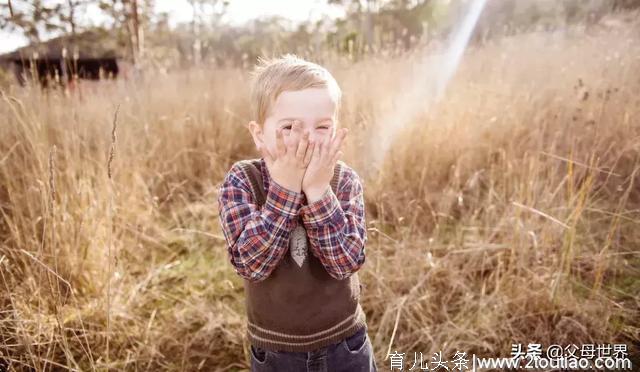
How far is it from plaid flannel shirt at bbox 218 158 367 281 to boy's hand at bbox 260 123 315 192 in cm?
2

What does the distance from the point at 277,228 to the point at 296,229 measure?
4.4 inches

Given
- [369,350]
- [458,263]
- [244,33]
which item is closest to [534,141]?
[458,263]

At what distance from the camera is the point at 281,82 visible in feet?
3.09

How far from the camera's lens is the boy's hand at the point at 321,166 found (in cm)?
87

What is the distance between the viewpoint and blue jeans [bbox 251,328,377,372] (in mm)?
984

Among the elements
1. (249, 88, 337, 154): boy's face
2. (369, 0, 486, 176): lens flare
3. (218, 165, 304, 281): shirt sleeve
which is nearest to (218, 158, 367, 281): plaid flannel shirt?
(218, 165, 304, 281): shirt sleeve

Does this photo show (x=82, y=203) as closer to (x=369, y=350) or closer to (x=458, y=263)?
(x=369, y=350)

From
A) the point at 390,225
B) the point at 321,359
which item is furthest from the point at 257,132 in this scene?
the point at 390,225

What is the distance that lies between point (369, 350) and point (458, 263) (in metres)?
1.00

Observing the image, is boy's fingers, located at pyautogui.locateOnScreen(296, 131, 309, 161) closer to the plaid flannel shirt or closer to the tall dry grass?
the plaid flannel shirt

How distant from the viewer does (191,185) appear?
309 cm

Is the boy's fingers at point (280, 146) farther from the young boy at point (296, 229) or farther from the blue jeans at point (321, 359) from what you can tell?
the blue jeans at point (321, 359)

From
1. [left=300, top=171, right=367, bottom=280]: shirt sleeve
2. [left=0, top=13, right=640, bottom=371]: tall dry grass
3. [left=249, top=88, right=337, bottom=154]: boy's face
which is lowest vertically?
[left=0, top=13, right=640, bottom=371]: tall dry grass

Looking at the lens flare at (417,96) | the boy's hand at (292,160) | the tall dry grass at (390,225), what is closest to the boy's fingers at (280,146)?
the boy's hand at (292,160)
